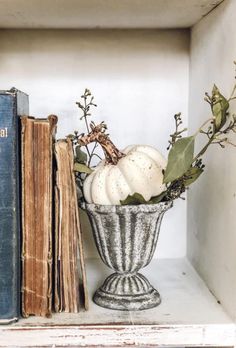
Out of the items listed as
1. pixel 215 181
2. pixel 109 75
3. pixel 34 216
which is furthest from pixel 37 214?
pixel 109 75

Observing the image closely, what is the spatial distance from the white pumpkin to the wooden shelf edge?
16 centimetres

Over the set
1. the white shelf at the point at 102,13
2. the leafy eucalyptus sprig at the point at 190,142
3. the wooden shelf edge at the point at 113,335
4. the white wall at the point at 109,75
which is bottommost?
the wooden shelf edge at the point at 113,335

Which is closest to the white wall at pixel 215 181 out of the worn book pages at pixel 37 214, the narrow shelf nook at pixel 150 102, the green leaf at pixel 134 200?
the narrow shelf nook at pixel 150 102

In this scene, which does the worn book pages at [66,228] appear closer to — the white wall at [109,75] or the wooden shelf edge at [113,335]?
the wooden shelf edge at [113,335]

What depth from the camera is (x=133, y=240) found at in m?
0.70

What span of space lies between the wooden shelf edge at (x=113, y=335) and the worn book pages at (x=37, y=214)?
35 millimetres

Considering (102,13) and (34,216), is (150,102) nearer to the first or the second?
(102,13)

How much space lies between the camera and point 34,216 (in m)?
0.67

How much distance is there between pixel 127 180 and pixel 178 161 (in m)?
0.07

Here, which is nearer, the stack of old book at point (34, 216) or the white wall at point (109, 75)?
the stack of old book at point (34, 216)

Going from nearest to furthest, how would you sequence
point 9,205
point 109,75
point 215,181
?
point 9,205, point 215,181, point 109,75

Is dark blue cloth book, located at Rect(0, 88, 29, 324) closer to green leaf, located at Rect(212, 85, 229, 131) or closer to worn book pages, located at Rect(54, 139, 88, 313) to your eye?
worn book pages, located at Rect(54, 139, 88, 313)

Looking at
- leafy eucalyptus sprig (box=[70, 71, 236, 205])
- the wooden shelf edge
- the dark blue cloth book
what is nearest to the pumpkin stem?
leafy eucalyptus sprig (box=[70, 71, 236, 205])

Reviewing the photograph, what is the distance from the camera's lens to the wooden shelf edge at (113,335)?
2.14ft
